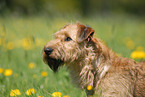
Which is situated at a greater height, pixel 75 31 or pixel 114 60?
pixel 75 31

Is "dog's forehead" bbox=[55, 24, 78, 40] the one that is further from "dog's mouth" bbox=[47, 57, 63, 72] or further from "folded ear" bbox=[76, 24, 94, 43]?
"dog's mouth" bbox=[47, 57, 63, 72]

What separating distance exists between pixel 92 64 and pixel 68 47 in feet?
1.61

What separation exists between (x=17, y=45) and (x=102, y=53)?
4460mm

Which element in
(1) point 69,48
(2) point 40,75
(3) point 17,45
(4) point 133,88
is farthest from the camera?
(3) point 17,45

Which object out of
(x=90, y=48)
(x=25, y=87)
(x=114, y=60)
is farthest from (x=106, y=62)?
(x=25, y=87)

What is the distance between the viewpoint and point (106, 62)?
9.36ft

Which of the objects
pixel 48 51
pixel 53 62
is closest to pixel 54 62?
pixel 53 62

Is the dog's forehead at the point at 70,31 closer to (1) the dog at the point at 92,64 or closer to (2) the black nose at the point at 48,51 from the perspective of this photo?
(1) the dog at the point at 92,64

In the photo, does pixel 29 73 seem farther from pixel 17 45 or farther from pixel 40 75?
pixel 17 45

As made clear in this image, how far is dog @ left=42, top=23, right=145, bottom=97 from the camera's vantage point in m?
2.60

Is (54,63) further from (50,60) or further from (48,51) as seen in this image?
(48,51)

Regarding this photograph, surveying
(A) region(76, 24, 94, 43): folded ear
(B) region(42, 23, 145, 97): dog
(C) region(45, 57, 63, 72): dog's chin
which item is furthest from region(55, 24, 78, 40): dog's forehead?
(C) region(45, 57, 63, 72): dog's chin

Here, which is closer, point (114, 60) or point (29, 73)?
point (114, 60)

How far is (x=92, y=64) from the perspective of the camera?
285 cm
